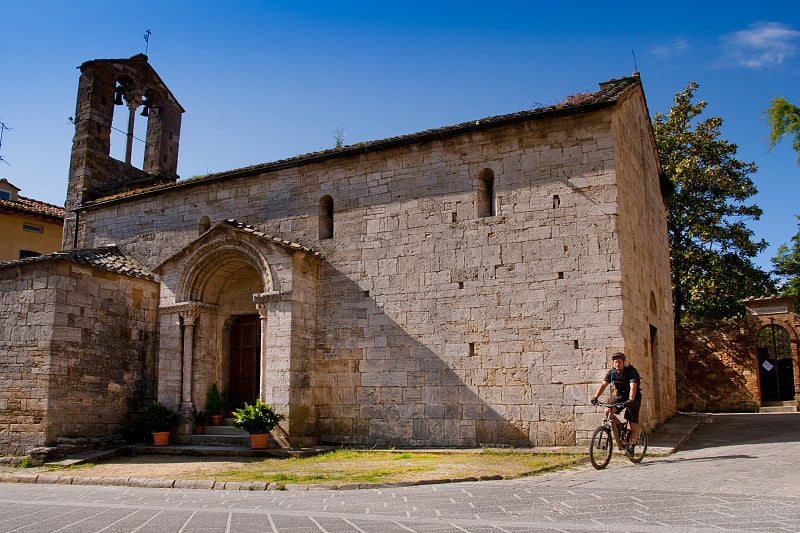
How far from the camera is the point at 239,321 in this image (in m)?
16.8

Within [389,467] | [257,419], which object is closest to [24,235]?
[257,419]

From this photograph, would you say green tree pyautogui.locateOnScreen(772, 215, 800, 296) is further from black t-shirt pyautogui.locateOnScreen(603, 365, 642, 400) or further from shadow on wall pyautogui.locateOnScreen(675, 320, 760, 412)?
black t-shirt pyautogui.locateOnScreen(603, 365, 642, 400)

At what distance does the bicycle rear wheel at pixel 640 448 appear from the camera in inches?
397

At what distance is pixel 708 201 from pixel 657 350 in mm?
12889

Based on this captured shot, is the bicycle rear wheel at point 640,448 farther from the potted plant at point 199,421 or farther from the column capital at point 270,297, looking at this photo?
the potted plant at point 199,421

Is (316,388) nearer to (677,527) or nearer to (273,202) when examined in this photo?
(273,202)

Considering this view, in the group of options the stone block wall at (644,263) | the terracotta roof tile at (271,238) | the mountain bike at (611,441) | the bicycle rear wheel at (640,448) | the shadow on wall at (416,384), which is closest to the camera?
the mountain bike at (611,441)

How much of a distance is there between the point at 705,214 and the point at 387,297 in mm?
17982

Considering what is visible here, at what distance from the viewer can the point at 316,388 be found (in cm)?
1472

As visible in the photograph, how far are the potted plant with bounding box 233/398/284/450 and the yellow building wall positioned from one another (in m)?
16.8

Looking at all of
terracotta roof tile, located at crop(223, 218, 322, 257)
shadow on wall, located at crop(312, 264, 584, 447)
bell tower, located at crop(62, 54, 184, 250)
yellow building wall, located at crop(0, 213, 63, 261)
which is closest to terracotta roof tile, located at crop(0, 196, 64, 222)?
yellow building wall, located at crop(0, 213, 63, 261)

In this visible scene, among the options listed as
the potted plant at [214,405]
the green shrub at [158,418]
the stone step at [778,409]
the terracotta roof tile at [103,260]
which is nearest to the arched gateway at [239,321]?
the potted plant at [214,405]

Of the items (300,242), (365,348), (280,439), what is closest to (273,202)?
(300,242)

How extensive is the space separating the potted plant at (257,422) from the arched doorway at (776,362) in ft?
60.4
